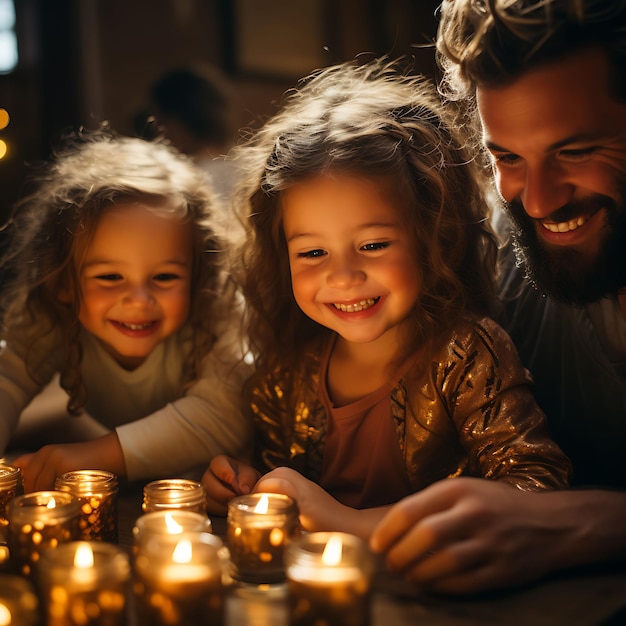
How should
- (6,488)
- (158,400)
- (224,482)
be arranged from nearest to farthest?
(6,488)
(224,482)
(158,400)

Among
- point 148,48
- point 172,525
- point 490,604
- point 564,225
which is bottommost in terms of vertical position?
point 490,604

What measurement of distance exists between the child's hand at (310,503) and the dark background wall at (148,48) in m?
1.84

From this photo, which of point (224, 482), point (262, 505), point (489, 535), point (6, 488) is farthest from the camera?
point (224, 482)

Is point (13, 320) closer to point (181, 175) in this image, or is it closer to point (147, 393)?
point (147, 393)

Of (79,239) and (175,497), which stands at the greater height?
(79,239)

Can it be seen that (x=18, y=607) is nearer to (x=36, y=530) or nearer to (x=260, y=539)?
(x=36, y=530)

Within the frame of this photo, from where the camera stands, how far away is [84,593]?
2.42ft

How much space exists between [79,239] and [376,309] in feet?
2.01

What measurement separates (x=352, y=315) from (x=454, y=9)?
A: 0.53 metres

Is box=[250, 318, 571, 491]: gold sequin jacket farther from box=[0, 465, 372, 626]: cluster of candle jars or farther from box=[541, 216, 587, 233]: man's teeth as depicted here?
box=[0, 465, 372, 626]: cluster of candle jars

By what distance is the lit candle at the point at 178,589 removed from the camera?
75 centimetres

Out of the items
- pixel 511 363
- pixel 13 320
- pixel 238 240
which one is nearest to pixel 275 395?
pixel 238 240

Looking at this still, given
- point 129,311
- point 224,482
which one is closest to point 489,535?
point 224,482

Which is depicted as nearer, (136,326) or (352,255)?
(352,255)
